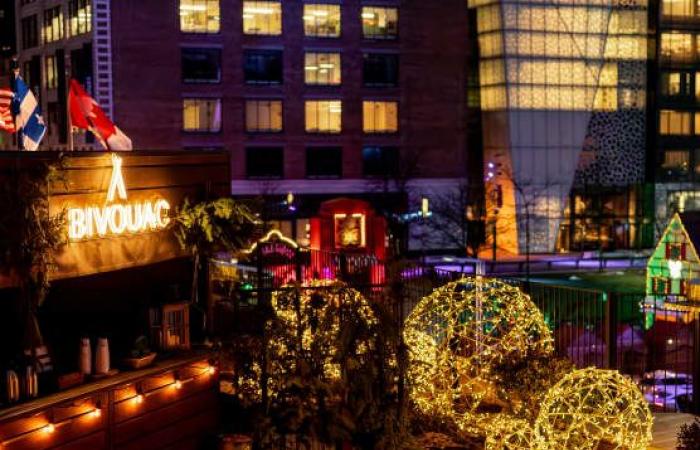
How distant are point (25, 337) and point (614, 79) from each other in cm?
6092

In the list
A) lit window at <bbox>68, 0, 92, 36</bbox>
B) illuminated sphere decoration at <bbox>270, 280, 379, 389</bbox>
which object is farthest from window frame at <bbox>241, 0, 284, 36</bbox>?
illuminated sphere decoration at <bbox>270, 280, 379, 389</bbox>

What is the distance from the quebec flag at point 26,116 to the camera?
1442cm

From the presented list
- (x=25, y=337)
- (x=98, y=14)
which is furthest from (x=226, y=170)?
(x=98, y=14)

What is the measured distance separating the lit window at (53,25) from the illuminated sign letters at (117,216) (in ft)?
165

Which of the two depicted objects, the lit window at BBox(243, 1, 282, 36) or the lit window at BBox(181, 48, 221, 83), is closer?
the lit window at BBox(181, 48, 221, 83)

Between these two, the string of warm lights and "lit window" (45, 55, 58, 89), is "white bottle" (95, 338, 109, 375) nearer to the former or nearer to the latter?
the string of warm lights

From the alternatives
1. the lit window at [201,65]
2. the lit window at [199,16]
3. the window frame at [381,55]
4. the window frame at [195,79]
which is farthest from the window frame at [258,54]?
the window frame at [381,55]

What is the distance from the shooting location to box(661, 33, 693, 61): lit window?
6806cm

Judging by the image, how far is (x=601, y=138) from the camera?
6738 cm

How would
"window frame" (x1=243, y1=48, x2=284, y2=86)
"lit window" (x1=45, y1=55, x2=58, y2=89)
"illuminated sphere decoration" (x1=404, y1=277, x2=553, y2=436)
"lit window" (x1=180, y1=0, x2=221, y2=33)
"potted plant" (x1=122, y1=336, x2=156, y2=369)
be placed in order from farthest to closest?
"lit window" (x1=45, y1=55, x2=58, y2=89)
"window frame" (x1=243, y1=48, x2=284, y2=86)
"lit window" (x1=180, y1=0, x2=221, y2=33)
"illuminated sphere decoration" (x1=404, y1=277, x2=553, y2=436)
"potted plant" (x1=122, y1=336, x2=156, y2=369)

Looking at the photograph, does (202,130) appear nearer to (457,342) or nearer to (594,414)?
(457,342)

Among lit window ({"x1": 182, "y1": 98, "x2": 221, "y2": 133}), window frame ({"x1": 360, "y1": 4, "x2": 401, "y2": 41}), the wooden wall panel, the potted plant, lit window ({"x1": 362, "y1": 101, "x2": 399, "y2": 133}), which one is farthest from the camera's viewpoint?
lit window ({"x1": 362, "y1": 101, "x2": 399, "y2": 133})

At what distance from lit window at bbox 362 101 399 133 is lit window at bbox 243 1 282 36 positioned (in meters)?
7.07

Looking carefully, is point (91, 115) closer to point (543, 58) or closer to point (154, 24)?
point (154, 24)
